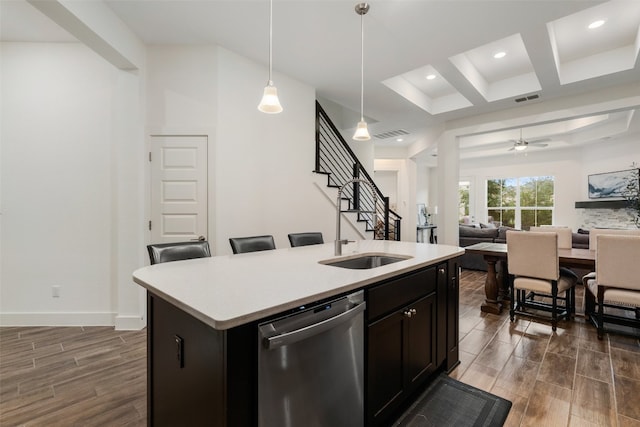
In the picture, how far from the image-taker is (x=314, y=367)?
117 cm

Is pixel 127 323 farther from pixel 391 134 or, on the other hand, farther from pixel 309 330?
pixel 391 134

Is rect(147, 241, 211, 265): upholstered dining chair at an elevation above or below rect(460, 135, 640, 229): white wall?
below

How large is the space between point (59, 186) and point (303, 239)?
2.75 metres

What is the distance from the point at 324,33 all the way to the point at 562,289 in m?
3.67

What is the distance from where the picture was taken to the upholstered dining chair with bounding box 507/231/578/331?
2.98 meters

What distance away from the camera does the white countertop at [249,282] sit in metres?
0.99

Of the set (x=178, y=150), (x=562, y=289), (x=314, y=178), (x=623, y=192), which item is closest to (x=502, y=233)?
(x=562, y=289)

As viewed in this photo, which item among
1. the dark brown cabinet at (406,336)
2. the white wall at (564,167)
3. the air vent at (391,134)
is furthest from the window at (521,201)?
the dark brown cabinet at (406,336)

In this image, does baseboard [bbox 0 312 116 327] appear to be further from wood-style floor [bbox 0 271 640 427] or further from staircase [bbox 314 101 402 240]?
staircase [bbox 314 101 402 240]

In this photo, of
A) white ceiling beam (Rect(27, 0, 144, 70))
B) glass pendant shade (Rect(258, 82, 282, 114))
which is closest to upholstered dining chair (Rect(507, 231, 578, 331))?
glass pendant shade (Rect(258, 82, 282, 114))

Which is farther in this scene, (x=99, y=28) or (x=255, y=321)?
(x=99, y=28)

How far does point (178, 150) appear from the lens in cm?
318

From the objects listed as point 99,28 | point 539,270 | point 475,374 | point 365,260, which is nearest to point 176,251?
point 365,260

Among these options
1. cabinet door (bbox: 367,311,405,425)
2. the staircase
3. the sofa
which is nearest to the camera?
cabinet door (bbox: 367,311,405,425)
